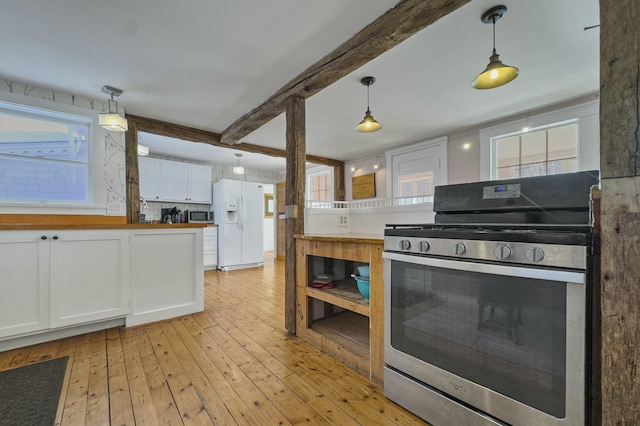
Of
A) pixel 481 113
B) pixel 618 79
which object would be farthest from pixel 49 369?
pixel 481 113

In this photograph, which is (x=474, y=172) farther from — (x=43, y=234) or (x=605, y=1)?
(x=43, y=234)

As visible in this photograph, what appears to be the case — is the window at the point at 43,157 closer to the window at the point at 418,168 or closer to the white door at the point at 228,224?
the white door at the point at 228,224

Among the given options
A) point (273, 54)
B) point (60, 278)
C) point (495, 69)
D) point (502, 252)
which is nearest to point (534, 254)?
point (502, 252)

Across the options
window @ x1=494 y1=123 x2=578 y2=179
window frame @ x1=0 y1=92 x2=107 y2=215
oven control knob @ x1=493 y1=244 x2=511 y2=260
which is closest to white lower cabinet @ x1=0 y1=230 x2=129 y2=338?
window frame @ x1=0 y1=92 x2=107 y2=215

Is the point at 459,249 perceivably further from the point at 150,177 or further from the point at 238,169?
the point at 150,177

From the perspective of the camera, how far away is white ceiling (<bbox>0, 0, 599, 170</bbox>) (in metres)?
1.63

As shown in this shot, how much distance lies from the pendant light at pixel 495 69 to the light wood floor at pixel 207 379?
2.04 meters

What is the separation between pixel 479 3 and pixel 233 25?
4.94 feet

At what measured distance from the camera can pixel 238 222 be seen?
551 centimetres

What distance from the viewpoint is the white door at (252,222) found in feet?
18.2

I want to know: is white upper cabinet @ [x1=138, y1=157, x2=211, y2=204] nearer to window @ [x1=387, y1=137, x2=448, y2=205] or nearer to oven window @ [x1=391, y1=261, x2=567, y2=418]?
window @ [x1=387, y1=137, x2=448, y2=205]

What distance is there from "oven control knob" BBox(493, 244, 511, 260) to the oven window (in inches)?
3.3

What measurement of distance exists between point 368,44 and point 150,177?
4649mm

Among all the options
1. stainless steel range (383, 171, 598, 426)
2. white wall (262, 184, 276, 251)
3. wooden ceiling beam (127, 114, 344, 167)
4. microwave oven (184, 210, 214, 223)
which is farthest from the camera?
white wall (262, 184, 276, 251)
